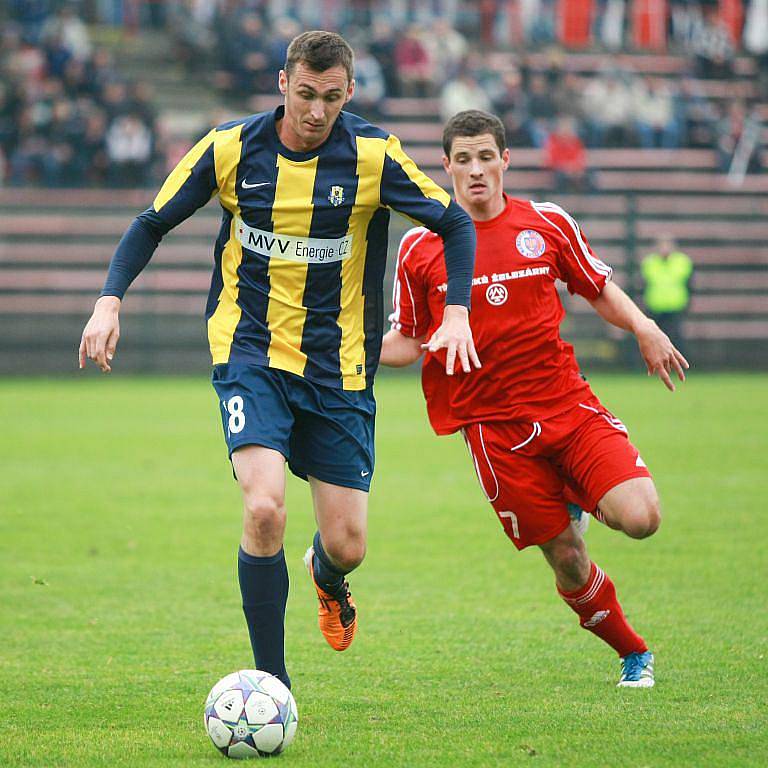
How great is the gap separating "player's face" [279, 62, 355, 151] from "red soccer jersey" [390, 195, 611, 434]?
96cm

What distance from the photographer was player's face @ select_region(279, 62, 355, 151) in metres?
5.12

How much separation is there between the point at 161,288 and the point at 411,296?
17.2 metres

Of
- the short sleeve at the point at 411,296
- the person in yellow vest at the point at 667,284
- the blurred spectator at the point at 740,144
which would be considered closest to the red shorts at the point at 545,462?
the short sleeve at the point at 411,296

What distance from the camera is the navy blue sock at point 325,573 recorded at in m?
5.77

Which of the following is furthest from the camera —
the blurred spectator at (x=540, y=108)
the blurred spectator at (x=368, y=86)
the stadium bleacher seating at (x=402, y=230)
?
the blurred spectator at (x=540, y=108)

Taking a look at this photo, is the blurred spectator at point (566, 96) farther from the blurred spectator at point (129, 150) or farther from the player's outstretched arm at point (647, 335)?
the player's outstretched arm at point (647, 335)

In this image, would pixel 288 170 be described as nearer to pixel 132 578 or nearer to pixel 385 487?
pixel 132 578

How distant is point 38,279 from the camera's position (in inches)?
904

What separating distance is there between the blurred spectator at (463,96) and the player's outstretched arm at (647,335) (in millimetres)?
20091

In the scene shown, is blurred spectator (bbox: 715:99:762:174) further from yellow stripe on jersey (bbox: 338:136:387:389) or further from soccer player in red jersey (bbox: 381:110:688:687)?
yellow stripe on jersey (bbox: 338:136:387:389)

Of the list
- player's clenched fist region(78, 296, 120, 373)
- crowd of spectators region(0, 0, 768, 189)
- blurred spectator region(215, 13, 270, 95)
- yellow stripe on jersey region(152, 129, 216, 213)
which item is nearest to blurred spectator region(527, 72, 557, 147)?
crowd of spectators region(0, 0, 768, 189)

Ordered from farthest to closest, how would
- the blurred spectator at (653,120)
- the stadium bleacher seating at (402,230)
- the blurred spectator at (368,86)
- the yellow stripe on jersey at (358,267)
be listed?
the blurred spectator at (653,120) < the blurred spectator at (368,86) < the stadium bleacher seating at (402,230) < the yellow stripe on jersey at (358,267)

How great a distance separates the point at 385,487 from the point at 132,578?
3.99m

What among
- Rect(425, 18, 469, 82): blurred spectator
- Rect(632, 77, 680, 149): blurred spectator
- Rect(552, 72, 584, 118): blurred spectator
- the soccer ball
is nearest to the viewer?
the soccer ball
